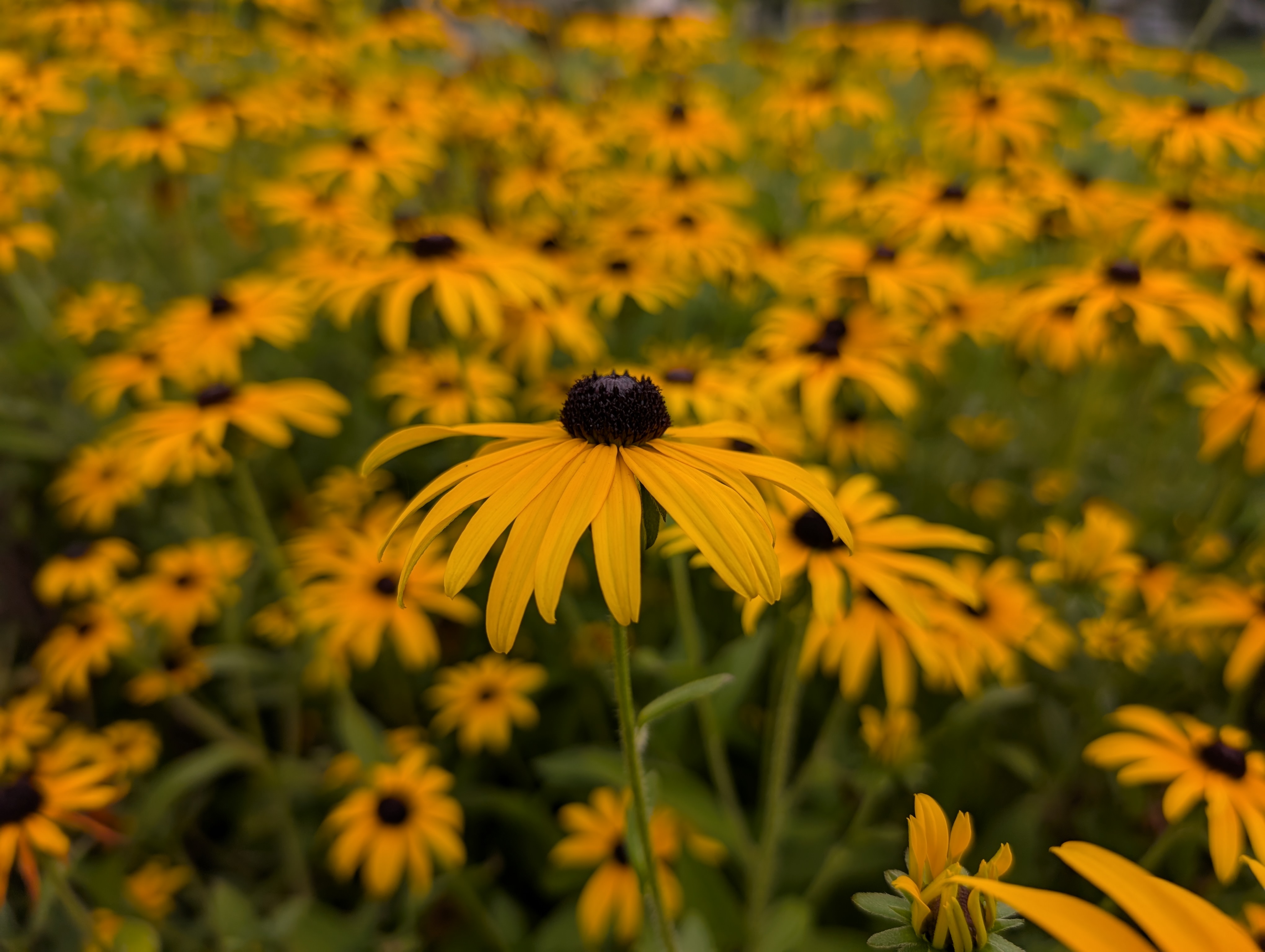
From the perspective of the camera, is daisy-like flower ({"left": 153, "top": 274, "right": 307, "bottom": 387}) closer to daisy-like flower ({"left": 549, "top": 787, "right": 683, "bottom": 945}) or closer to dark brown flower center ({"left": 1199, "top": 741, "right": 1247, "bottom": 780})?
daisy-like flower ({"left": 549, "top": 787, "right": 683, "bottom": 945})

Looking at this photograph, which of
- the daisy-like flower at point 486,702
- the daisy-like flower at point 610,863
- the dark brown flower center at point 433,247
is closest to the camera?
the daisy-like flower at point 610,863

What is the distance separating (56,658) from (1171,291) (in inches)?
133

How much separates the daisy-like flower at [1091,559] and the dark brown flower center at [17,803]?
7.26ft

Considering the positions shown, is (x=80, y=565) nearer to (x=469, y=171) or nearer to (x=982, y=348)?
(x=469, y=171)

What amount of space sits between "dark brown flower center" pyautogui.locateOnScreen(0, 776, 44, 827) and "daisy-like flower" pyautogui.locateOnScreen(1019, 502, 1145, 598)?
7.26ft

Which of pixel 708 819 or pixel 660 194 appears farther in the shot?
pixel 660 194

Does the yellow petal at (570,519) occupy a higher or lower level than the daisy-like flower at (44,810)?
higher

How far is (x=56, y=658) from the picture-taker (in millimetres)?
2223

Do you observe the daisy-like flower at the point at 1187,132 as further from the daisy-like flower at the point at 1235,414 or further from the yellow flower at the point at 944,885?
the yellow flower at the point at 944,885

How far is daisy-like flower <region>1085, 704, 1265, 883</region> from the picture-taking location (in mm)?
1263

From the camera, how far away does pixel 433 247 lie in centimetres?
197

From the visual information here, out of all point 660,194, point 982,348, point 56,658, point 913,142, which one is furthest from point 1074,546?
point 913,142

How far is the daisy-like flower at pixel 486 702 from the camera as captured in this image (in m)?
2.12

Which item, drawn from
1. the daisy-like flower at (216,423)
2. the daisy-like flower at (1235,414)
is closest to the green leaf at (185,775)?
the daisy-like flower at (216,423)
